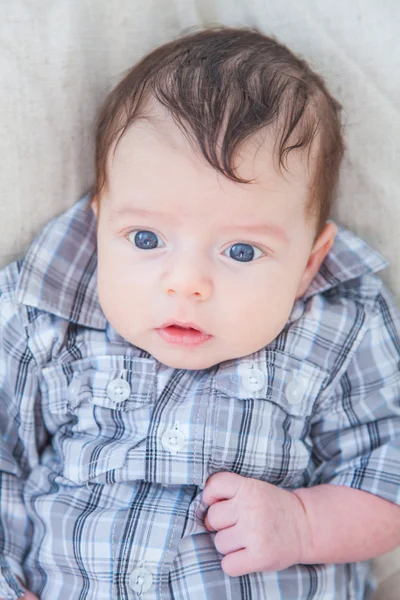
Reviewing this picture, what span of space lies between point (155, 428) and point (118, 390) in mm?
95

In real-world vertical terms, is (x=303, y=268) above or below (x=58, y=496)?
above

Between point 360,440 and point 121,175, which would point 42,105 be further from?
point 360,440

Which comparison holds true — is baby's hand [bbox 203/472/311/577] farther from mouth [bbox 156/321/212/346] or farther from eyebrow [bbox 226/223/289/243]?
eyebrow [bbox 226/223/289/243]

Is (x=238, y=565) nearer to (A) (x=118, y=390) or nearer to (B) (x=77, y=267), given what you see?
(A) (x=118, y=390)

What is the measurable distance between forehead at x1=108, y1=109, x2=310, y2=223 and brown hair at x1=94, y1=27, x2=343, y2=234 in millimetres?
14

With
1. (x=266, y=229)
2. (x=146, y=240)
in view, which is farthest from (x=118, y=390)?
(x=266, y=229)

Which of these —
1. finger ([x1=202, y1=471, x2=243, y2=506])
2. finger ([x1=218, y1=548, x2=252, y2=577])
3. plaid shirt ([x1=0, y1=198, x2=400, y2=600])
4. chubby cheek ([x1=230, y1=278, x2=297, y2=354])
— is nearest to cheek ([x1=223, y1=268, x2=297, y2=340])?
chubby cheek ([x1=230, y1=278, x2=297, y2=354])

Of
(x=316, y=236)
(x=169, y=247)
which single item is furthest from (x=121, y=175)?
(x=316, y=236)

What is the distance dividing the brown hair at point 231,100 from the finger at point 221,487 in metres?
0.46

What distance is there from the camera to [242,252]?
4.09ft

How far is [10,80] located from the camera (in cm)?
136

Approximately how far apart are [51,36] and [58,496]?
0.80 meters

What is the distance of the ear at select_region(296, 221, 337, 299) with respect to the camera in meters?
1.38

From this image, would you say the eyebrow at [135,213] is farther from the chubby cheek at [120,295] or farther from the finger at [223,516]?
the finger at [223,516]
